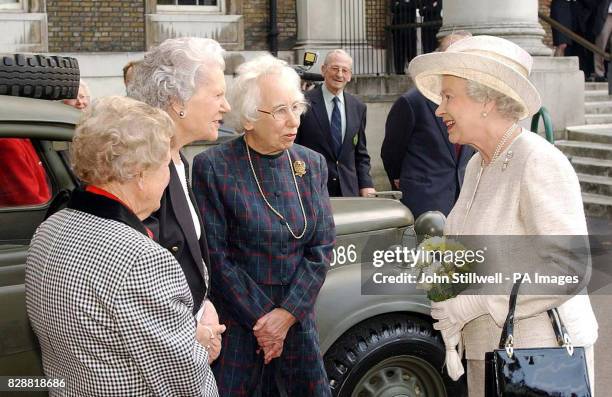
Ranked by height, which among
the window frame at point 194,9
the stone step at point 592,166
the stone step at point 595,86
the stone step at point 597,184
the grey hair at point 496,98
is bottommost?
the stone step at point 597,184

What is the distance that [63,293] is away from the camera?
2912mm

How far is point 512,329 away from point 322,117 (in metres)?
5.13

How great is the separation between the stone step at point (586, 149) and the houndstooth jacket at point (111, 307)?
11272mm

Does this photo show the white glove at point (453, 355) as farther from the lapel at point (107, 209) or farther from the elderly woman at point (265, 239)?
the lapel at point (107, 209)

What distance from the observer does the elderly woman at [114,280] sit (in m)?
2.87

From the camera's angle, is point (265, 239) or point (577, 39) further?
point (577, 39)

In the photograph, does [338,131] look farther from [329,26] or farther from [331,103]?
[329,26]

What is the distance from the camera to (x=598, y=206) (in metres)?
12.2

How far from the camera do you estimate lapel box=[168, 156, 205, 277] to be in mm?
3617

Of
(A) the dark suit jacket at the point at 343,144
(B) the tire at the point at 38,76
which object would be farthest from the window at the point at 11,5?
(B) the tire at the point at 38,76

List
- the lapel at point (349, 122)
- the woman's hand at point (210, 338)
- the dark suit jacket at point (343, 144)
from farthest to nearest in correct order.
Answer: the lapel at point (349, 122)
the dark suit jacket at point (343, 144)
the woman's hand at point (210, 338)

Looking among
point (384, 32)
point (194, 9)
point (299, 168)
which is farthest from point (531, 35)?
point (299, 168)

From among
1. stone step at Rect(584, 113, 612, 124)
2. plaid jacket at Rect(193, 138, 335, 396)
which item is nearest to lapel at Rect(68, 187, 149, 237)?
plaid jacket at Rect(193, 138, 335, 396)

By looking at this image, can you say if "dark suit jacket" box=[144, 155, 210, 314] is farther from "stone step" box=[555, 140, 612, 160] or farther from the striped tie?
"stone step" box=[555, 140, 612, 160]
